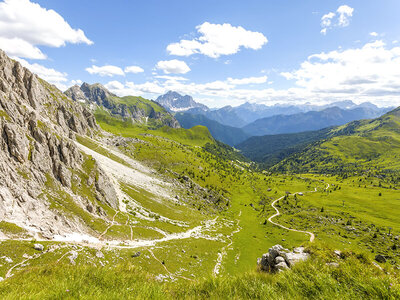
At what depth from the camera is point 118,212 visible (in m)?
68.4

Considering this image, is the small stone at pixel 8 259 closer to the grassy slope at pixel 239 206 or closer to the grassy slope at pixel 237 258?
the grassy slope at pixel 237 258

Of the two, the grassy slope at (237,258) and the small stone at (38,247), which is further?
the small stone at (38,247)

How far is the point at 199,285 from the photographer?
9852mm

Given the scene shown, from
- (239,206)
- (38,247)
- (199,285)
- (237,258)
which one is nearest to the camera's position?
(199,285)

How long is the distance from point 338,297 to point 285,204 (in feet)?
549

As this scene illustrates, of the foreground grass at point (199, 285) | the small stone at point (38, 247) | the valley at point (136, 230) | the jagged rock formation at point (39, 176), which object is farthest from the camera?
the jagged rock formation at point (39, 176)

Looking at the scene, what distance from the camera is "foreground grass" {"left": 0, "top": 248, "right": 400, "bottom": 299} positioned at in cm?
706

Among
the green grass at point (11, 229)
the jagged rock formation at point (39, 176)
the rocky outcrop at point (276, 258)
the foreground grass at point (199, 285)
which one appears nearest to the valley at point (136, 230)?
the foreground grass at point (199, 285)

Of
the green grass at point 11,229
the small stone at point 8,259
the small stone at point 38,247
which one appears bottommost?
the small stone at point 38,247

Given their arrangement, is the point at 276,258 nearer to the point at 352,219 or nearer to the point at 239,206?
the point at 239,206

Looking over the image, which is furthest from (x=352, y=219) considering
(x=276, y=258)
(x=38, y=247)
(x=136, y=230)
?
(x=38, y=247)

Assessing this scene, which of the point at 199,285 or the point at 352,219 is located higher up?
the point at 199,285

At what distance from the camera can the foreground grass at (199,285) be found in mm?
7062

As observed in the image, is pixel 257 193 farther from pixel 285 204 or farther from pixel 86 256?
pixel 86 256
